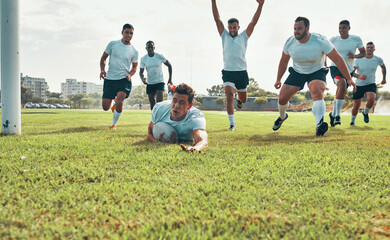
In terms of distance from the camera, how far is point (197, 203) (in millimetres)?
2031

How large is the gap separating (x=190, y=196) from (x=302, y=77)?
5397mm

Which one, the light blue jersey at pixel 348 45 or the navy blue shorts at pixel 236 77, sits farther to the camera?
the light blue jersey at pixel 348 45

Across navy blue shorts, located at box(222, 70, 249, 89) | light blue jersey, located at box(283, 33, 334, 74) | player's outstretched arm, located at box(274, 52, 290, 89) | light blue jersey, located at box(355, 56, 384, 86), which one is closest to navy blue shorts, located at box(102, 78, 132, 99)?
navy blue shorts, located at box(222, 70, 249, 89)

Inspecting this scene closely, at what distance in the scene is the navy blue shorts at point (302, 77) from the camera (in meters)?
6.36

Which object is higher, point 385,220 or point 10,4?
point 10,4

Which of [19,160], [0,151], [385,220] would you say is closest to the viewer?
[385,220]

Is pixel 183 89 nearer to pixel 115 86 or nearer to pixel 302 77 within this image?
pixel 302 77

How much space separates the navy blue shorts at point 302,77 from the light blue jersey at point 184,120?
3156 millimetres

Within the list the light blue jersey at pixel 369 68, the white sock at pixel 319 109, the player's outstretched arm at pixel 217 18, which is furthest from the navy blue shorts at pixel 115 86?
the light blue jersey at pixel 369 68

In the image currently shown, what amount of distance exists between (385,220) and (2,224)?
2346 mm

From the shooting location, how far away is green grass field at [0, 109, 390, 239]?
5.42 feet

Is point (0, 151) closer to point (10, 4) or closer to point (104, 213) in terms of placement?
point (104, 213)

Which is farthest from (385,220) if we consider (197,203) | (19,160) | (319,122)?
(319,122)

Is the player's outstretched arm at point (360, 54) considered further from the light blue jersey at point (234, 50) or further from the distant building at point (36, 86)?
the distant building at point (36, 86)
